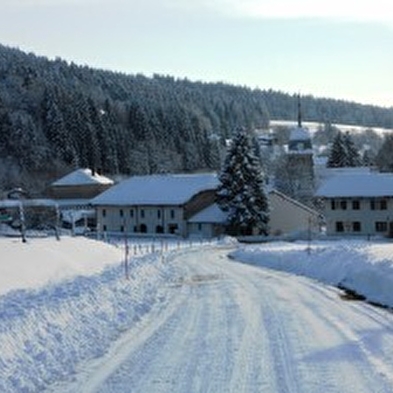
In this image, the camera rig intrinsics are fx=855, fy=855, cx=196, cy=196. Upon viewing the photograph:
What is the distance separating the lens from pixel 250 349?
1537 cm

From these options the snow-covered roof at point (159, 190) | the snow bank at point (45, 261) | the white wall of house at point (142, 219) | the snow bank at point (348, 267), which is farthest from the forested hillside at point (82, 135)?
the snow bank at point (45, 261)

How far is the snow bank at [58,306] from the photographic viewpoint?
44.5ft

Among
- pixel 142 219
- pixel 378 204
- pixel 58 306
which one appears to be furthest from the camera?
pixel 142 219

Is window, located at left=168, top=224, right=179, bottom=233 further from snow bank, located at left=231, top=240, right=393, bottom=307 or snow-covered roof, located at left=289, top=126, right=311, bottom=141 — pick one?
snow bank, located at left=231, top=240, right=393, bottom=307

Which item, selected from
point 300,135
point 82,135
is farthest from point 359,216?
point 82,135

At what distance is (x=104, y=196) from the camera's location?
100 meters

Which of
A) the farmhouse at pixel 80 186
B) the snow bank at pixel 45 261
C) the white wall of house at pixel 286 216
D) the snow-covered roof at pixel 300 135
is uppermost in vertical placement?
the snow-covered roof at pixel 300 135

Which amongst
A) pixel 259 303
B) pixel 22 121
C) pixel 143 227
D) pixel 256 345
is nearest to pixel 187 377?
pixel 256 345

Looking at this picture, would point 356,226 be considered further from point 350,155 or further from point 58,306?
point 58,306

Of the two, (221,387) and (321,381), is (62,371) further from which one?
(321,381)

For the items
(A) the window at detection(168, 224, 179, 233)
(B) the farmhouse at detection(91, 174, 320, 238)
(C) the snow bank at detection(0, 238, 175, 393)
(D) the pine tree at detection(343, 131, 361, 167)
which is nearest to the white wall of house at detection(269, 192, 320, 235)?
(B) the farmhouse at detection(91, 174, 320, 238)

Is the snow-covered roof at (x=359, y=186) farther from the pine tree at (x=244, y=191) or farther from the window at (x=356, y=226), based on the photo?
the pine tree at (x=244, y=191)

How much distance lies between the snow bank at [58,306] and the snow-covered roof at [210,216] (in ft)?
169

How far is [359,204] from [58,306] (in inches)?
2633
